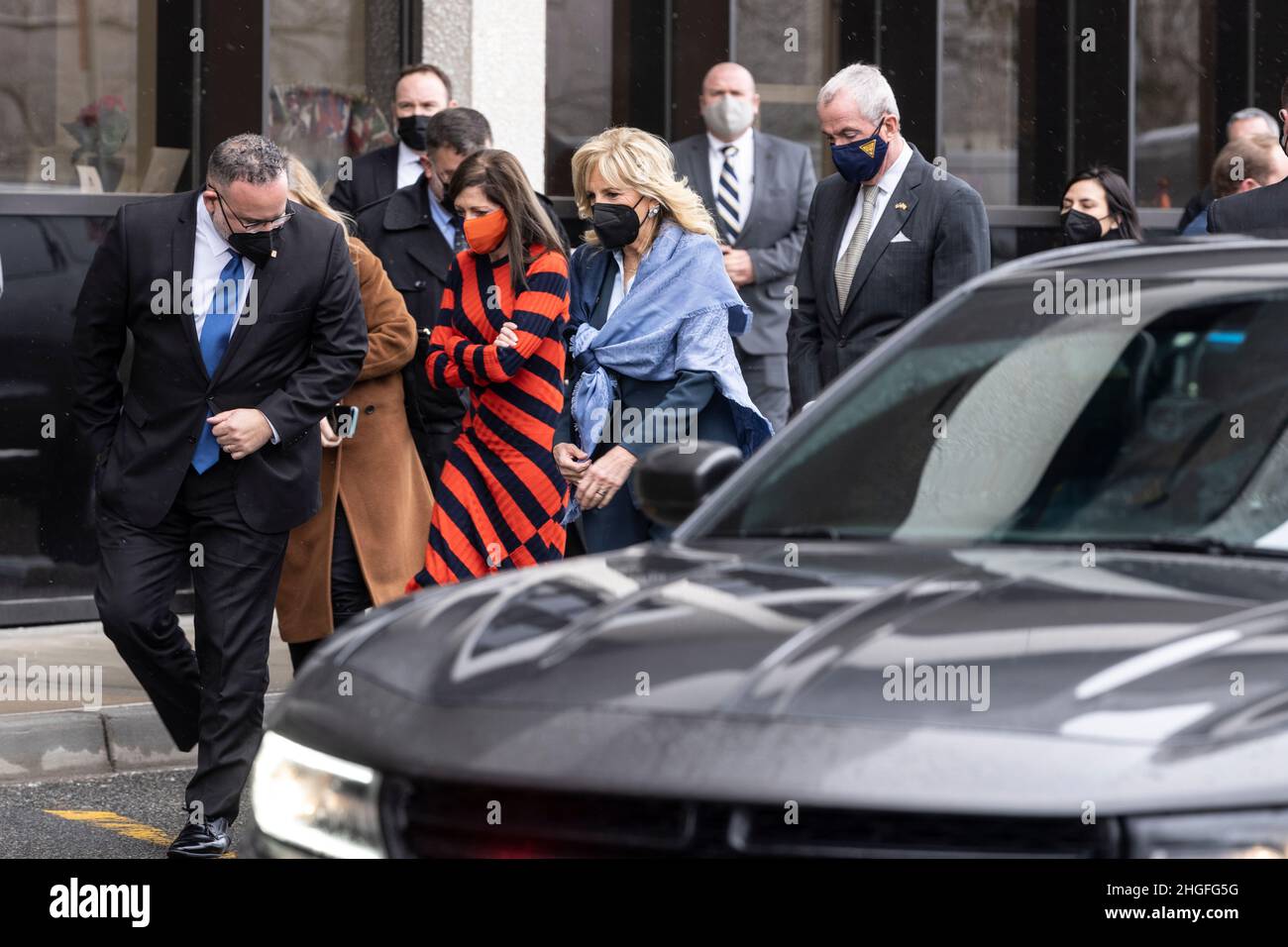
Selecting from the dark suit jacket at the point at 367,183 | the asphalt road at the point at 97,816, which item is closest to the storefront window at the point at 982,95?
the dark suit jacket at the point at 367,183

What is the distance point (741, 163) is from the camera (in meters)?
10.4

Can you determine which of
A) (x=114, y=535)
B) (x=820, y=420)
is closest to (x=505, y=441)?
(x=114, y=535)

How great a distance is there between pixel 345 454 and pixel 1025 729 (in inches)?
200

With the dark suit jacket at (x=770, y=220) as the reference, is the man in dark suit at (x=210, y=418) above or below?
below

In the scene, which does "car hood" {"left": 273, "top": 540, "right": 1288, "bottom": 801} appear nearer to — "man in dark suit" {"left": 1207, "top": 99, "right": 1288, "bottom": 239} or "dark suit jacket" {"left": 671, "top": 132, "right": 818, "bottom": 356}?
"man in dark suit" {"left": 1207, "top": 99, "right": 1288, "bottom": 239}

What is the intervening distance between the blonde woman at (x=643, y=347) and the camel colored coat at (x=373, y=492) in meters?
0.93

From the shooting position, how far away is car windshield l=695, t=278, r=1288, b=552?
349cm

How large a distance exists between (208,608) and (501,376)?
1.24 m

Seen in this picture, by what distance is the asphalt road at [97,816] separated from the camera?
6312 millimetres

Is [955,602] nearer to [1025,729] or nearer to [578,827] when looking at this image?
[1025,729]

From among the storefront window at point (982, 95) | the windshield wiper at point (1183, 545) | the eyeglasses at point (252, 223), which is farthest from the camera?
the storefront window at point (982, 95)

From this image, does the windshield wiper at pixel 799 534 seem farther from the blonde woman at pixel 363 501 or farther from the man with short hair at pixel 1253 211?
the blonde woman at pixel 363 501

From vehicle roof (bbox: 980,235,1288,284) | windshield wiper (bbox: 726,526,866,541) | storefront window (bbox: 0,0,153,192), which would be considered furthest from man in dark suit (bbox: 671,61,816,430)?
windshield wiper (bbox: 726,526,866,541)

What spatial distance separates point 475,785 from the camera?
276 cm
